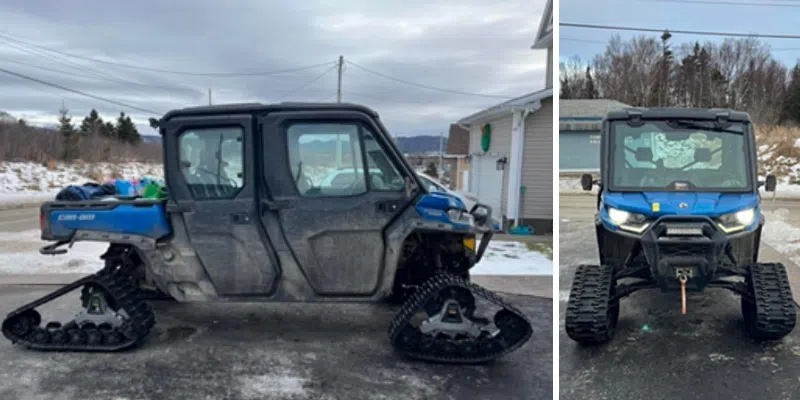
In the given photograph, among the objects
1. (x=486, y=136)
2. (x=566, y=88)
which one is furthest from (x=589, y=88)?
(x=486, y=136)

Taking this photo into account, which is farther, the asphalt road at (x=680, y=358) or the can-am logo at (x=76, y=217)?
the can-am logo at (x=76, y=217)

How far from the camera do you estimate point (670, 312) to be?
229 inches

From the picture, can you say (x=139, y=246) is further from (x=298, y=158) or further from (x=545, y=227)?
(x=545, y=227)

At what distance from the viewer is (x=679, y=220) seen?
485 cm

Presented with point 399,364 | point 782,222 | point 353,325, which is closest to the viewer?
point 399,364

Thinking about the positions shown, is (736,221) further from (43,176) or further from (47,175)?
(47,175)

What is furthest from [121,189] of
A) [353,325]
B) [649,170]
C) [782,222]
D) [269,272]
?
[782,222]

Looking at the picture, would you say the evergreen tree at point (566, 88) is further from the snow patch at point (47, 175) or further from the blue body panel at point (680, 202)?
the blue body panel at point (680, 202)

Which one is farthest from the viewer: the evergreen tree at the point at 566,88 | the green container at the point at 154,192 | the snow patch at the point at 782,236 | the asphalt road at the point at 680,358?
the evergreen tree at the point at 566,88

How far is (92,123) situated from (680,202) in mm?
42504

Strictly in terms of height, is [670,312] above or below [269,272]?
below

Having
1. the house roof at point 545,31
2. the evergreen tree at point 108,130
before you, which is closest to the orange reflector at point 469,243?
the house roof at point 545,31

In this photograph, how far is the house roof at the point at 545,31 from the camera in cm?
1574

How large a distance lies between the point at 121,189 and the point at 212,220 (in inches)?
75.2
